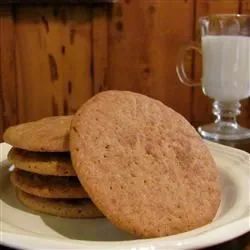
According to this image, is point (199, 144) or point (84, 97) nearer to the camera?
point (199, 144)

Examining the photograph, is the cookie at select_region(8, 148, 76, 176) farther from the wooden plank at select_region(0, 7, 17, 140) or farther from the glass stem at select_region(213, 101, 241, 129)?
the wooden plank at select_region(0, 7, 17, 140)

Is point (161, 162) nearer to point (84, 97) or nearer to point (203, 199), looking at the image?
point (203, 199)

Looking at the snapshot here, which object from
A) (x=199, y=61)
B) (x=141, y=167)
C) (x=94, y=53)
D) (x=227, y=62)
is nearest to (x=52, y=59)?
(x=94, y=53)

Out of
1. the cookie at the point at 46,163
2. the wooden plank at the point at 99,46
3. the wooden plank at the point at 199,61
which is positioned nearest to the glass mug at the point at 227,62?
the wooden plank at the point at 199,61

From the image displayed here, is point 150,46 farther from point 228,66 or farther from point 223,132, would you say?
point 223,132

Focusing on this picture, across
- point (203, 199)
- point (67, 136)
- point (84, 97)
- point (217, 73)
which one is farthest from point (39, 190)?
point (84, 97)

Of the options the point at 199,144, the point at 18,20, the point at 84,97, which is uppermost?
the point at 18,20

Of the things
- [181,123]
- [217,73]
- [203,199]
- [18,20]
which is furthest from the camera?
[18,20]
